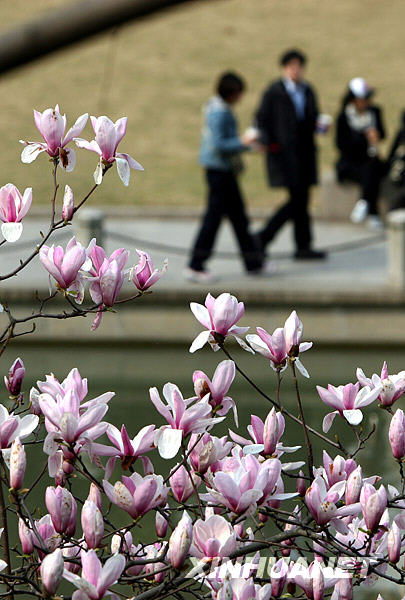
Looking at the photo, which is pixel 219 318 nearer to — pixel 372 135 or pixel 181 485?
pixel 181 485

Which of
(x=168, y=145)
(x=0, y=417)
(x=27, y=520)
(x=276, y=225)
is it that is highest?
(x=0, y=417)

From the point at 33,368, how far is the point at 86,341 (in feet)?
2.23

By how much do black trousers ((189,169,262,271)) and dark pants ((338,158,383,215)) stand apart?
2964 millimetres

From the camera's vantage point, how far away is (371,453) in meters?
7.04

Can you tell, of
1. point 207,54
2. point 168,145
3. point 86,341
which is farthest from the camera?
point 207,54

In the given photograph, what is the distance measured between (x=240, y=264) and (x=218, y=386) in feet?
27.9

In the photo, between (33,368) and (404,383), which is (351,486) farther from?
(33,368)

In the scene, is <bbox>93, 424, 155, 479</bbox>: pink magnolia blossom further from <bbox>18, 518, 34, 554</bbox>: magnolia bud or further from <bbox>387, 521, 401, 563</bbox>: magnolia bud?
<bbox>387, 521, 401, 563</bbox>: magnolia bud

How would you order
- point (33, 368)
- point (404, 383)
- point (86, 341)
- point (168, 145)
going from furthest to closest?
point (168, 145) < point (86, 341) < point (33, 368) < point (404, 383)

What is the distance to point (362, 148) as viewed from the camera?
12.9 meters

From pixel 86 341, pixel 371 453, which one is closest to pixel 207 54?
pixel 86 341

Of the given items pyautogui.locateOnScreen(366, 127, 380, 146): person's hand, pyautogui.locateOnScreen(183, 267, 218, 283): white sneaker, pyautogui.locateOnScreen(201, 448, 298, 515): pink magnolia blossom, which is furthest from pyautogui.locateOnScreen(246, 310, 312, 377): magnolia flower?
pyautogui.locateOnScreen(366, 127, 380, 146): person's hand

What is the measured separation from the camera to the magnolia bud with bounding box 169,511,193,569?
6.42 ft

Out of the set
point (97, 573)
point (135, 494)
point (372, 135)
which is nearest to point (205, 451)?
point (135, 494)
